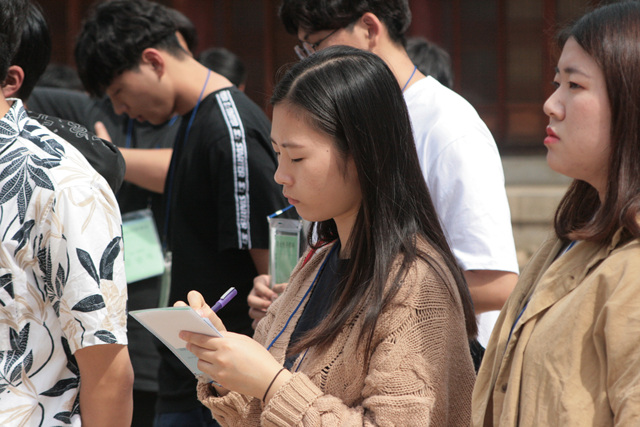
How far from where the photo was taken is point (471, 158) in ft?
6.92

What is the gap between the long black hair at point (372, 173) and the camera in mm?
1590

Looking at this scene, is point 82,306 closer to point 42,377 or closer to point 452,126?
point 42,377

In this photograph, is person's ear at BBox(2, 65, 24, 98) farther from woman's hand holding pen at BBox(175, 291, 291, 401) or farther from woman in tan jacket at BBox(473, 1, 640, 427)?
woman in tan jacket at BBox(473, 1, 640, 427)

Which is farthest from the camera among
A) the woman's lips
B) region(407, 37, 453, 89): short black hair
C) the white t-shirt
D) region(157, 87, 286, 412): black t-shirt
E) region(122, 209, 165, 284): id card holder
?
region(407, 37, 453, 89): short black hair

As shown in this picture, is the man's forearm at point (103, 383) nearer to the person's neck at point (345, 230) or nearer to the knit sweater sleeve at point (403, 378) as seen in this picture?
the knit sweater sleeve at point (403, 378)

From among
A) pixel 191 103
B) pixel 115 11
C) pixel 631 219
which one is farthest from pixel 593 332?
pixel 115 11

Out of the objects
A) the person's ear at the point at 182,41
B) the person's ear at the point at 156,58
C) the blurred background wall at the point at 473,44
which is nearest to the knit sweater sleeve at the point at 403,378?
the person's ear at the point at 156,58

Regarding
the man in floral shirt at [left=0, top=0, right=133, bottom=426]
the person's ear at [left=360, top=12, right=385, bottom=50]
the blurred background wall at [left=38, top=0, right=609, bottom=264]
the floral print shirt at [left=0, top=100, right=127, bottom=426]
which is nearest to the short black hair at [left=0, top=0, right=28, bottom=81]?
the man in floral shirt at [left=0, top=0, right=133, bottom=426]

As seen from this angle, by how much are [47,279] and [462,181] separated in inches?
42.7

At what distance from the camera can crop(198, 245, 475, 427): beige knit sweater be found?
4.78ft

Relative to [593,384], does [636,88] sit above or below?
above

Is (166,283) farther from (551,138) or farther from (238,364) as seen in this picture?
(551,138)

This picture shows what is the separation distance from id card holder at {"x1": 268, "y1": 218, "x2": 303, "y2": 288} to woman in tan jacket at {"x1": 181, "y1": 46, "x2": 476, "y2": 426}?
15.5 inches

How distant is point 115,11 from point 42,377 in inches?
77.6
